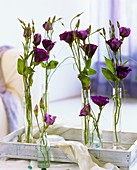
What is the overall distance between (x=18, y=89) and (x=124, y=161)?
1508 mm

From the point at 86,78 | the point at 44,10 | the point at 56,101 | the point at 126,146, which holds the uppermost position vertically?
the point at 44,10

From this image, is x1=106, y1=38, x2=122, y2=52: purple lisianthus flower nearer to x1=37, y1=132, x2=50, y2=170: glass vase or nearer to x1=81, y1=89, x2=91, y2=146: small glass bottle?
x1=81, y1=89, x2=91, y2=146: small glass bottle

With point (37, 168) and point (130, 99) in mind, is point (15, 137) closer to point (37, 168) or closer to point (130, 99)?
point (37, 168)

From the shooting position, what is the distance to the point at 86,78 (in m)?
1.57

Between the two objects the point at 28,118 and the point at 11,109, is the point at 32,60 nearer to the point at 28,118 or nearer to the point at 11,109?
the point at 28,118

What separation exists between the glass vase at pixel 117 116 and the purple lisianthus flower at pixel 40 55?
0.88 feet

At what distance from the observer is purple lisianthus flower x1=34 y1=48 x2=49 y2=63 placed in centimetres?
153

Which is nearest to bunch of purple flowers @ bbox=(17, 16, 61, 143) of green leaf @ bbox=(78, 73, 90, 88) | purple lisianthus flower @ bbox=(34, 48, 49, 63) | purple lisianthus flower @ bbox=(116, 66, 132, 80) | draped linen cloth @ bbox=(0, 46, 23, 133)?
purple lisianthus flower @ bbox=(34, 48, 49, 63)

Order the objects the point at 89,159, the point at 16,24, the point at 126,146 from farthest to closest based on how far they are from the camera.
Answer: the point at 16,24
the point at 126,146
the point at 89,159

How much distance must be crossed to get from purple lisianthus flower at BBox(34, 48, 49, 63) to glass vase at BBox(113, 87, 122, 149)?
0.27 meters

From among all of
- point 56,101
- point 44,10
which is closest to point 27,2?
point 44,10

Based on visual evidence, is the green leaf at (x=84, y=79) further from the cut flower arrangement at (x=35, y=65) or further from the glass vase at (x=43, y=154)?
the glass vase at (x=43, y=154)

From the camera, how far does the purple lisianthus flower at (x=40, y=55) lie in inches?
60.3

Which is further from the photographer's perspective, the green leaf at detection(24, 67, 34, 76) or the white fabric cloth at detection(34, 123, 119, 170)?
the green leaf at detection(24, 67, 34, 76)
